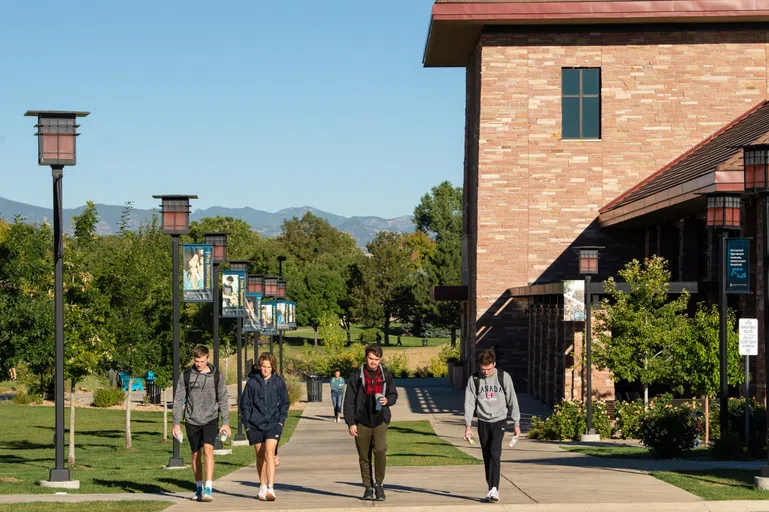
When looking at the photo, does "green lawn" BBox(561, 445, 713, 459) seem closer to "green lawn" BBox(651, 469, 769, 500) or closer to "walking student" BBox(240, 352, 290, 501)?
"green lawn" BBox(651, 469, 769, 500)

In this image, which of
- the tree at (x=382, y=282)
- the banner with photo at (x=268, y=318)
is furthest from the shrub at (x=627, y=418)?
the tree at (x=382, y=282)

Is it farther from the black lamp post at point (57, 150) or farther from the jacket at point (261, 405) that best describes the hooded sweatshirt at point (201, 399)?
the black lamp post at point (57, 150)

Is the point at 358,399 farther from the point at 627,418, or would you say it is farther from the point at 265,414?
the point at 627,418

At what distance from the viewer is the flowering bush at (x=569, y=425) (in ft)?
92.7

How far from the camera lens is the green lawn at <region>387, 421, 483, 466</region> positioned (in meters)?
21.9

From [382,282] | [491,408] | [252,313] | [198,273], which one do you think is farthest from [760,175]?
[382,282]

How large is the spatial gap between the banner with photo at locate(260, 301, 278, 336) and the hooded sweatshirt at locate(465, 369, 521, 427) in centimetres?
2642

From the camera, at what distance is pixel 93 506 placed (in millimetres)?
14336

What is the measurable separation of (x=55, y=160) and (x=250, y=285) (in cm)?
2192

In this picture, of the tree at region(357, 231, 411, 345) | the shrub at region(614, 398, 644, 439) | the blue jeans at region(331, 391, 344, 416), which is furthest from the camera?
the tree at region(357, 231, 411, 345)

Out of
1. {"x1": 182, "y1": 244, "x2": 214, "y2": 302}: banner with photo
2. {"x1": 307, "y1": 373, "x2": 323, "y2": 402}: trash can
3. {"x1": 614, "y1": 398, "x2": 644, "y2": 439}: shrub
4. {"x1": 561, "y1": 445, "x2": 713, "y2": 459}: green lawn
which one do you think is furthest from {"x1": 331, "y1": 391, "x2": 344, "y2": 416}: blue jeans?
{"x1": 561, "y1": 445, "x2": 713, "y2": 459}: green lawn

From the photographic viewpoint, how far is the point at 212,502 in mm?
14953

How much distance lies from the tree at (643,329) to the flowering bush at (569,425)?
1.55 metres

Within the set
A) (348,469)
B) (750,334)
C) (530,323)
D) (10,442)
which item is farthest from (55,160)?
(530,323)
